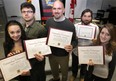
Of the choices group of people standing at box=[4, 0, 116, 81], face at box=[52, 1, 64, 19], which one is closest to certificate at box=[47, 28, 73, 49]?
group of people standing at box=[4, 0, 116, 81]

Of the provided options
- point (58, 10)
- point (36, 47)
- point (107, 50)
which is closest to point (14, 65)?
point (36, 47)

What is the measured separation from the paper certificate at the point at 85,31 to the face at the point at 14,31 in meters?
0.89

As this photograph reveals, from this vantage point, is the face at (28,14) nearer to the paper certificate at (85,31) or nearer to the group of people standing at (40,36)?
the group of people standing at (40,36)

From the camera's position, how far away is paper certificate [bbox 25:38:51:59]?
139 cm

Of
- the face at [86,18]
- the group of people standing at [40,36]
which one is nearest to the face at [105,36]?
the group of people standing at [40,36]

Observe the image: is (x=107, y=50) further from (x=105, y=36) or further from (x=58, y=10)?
(x=58, y=10)

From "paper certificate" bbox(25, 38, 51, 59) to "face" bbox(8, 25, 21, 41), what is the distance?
11 centimetres

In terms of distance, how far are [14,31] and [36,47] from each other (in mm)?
281

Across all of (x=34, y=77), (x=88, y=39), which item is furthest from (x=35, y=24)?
(x=88, y=39)

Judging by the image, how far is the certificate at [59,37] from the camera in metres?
1.56

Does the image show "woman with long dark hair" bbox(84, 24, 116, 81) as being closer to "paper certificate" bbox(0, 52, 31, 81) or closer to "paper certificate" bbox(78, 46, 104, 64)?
"paper certificate" bbox(78, 46, 104, 64)

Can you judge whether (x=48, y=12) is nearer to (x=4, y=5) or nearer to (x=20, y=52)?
(x=4, y=5)

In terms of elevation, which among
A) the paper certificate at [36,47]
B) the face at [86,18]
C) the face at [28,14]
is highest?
the face at [28,14]

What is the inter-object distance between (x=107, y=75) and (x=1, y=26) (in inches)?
117
